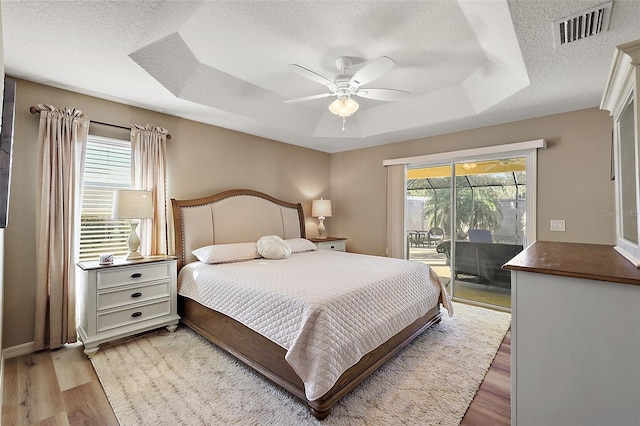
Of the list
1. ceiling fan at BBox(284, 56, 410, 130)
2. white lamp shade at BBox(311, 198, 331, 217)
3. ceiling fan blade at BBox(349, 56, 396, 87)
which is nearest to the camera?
ceiling fan blade at BBox(349, 56, 396, 87)

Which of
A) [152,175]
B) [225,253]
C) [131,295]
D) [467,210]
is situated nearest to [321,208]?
[225,253]

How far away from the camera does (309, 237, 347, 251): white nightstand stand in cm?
450

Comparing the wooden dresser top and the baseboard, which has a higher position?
the wooden dresser top

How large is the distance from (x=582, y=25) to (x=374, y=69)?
1.25 meters

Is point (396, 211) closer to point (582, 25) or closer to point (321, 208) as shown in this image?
point (321, 208)

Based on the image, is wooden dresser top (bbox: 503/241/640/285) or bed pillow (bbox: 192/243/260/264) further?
bed pillow (bbox: 192/243/260/264)

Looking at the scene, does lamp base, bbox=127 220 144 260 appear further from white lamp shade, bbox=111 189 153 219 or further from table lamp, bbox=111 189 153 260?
white lamp shade, bbox=111 189 153 219

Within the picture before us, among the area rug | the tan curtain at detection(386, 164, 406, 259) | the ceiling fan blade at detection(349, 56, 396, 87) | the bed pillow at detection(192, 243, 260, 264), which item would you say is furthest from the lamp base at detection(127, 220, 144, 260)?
the tan curtain at detection(386, 164, 406, 259)

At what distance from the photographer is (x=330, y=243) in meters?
4.60

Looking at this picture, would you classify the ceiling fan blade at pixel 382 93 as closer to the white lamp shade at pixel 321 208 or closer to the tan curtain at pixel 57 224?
the white lamp shade at pixel 321 208

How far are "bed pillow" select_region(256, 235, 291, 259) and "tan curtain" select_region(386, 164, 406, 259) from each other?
6.08 ft

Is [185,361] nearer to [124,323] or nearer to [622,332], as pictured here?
[124,323]

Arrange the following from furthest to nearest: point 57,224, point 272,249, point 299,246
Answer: point 299,246
point 272,249
point 57,224

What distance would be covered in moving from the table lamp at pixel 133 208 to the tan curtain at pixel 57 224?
38 cm
